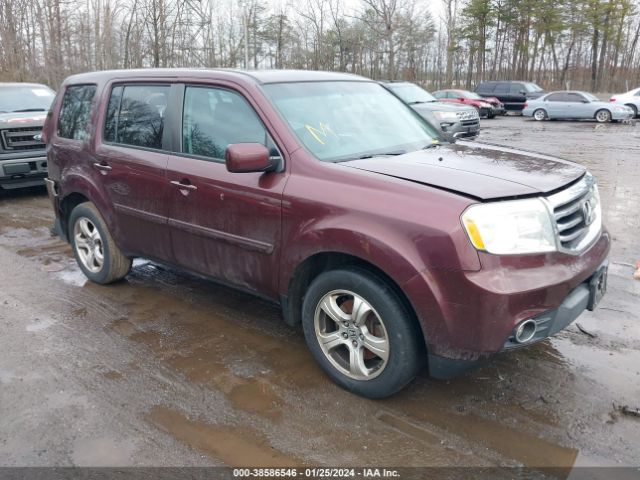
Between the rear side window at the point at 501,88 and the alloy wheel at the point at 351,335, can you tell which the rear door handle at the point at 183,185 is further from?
the rear side window at the point at 501,88

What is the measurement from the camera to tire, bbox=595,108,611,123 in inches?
912

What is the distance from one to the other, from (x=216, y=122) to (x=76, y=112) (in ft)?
6.64

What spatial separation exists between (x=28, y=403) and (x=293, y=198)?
2.04m

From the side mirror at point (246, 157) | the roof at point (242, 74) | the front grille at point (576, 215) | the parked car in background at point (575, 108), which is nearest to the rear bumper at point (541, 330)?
the front grille at point (576, 215)

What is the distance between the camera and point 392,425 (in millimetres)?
3111

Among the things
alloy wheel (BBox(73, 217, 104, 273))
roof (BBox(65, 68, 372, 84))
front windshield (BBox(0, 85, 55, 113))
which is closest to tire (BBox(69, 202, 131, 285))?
alloy wheel (BBox(73, 217, 104, 273))

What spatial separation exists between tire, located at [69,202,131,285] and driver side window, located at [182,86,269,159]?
148 cm

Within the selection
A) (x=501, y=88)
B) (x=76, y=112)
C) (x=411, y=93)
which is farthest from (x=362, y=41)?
(x=76, y=112)

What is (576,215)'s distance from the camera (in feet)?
10.6

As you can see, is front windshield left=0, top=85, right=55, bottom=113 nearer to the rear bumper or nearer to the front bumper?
the front bumper

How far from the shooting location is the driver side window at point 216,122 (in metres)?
3.81

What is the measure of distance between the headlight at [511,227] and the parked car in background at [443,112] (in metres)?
11.8

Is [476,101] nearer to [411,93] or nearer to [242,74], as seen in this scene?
[411,93]

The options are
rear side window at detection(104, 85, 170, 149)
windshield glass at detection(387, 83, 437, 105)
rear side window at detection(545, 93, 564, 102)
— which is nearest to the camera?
rear side window at detection(104, 85, 170, 149)
